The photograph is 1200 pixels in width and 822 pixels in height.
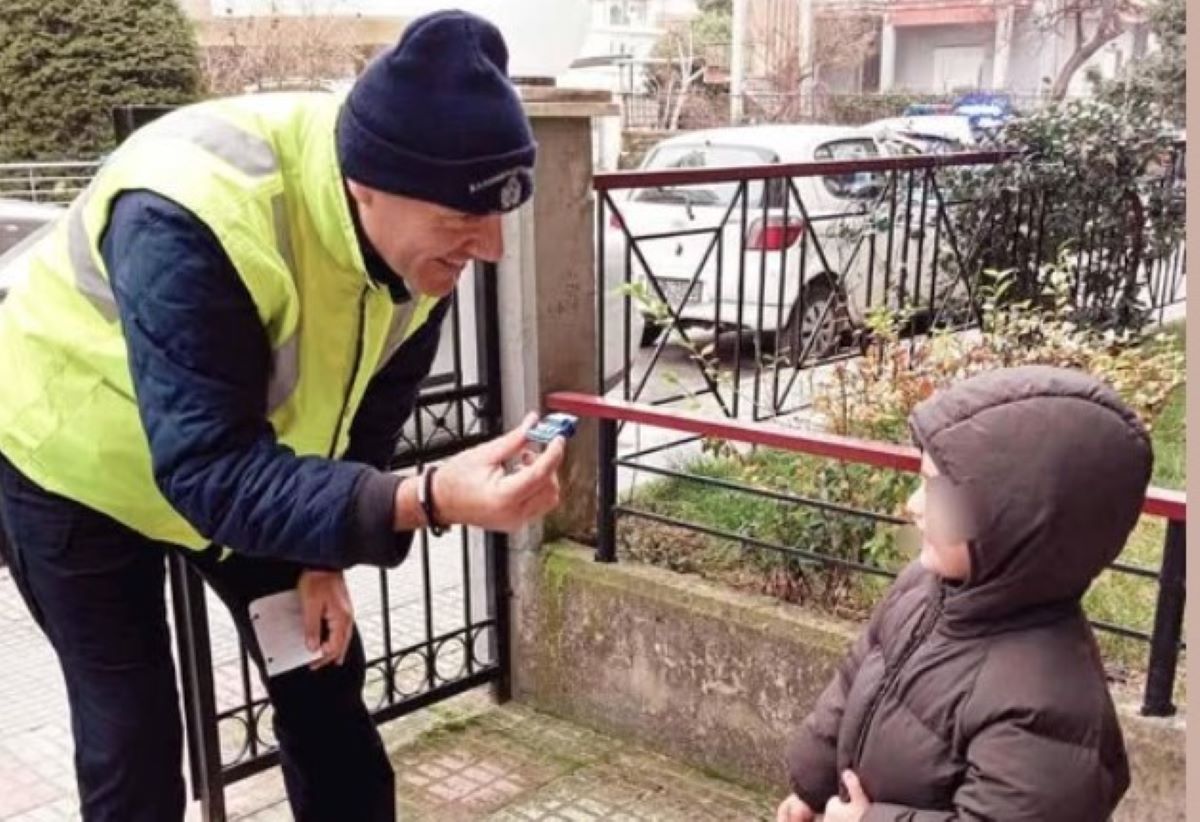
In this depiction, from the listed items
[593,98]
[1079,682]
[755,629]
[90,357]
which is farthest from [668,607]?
[90,357]

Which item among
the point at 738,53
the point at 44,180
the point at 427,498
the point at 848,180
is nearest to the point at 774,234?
the point at 848,180

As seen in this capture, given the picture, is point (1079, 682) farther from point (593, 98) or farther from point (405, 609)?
point (405, 609)

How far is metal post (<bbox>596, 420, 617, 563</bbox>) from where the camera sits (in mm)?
3436

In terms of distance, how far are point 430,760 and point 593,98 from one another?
5.94 ft

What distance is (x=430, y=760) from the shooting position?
340 centimetres

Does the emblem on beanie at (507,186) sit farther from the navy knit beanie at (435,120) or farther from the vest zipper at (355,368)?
→ the vest zipper at (355,368)

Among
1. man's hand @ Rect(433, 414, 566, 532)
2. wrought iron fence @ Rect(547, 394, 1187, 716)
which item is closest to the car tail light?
wrought iron fence @ Rect(547, 394, 1187, 716)

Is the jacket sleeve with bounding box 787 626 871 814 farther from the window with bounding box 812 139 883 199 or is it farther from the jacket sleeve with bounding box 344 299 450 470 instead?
the window with bounding box 812 139 883 199

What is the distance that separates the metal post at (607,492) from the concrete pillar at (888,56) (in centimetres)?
2888

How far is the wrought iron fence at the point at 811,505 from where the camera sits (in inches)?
102

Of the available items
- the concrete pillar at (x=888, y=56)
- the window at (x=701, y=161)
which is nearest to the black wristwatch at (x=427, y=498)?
the window at (x=701, y=161)

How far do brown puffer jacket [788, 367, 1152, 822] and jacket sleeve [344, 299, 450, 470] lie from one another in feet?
2.73

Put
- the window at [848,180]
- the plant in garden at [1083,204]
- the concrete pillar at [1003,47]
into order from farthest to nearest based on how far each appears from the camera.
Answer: the concrete pillar at [1003,47] < the plant in garden at [1083,204] < the window at [848,180]

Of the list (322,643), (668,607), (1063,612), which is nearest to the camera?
(1063,612)
